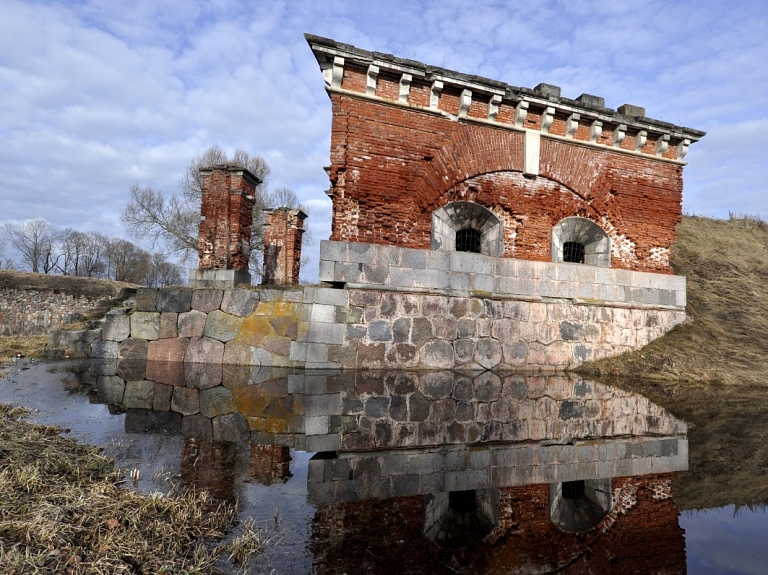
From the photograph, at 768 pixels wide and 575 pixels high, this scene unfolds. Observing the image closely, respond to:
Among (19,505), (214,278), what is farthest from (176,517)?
(214,278)

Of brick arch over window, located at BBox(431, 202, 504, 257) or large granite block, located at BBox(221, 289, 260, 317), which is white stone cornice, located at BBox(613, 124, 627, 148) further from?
large granite block, located at BBox(221, 289, 260, 317)

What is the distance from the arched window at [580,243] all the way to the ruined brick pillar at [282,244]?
8130 millimetres

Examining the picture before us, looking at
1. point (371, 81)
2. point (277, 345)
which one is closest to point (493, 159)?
point (371, 81)

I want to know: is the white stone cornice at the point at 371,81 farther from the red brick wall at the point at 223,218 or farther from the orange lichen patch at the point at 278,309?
the orange lichen patch at the point at 278,309

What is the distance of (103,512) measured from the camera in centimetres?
239

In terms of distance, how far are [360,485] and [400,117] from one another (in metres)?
→ 8.19

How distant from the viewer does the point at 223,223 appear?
10555 millimetres

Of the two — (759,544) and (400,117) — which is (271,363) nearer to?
(400,117)

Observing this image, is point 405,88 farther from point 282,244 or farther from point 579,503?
point 579,503

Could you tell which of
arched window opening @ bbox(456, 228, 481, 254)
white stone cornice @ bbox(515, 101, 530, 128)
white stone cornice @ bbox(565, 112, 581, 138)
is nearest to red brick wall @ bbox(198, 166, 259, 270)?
arched window opening @ bbox(456, 228, 481, 254)

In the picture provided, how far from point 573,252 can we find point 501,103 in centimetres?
427

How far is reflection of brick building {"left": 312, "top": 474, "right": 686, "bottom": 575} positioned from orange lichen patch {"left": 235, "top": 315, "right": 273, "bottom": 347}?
6.58 metres

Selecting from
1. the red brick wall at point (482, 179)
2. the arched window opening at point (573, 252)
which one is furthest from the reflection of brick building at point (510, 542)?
the arched window opening at point (573, 252)

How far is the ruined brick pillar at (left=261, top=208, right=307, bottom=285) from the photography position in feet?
48.9
